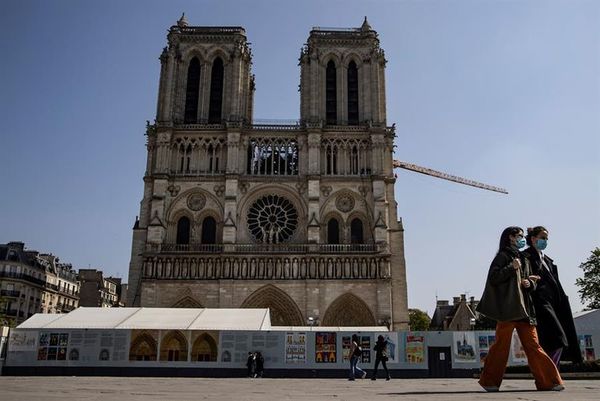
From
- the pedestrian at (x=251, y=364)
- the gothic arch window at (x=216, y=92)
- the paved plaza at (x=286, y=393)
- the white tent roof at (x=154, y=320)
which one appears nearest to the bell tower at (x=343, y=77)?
the gothic arch window at (x=216, y=92)

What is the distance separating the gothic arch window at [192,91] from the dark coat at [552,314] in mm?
36394

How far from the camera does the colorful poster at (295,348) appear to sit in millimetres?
21438

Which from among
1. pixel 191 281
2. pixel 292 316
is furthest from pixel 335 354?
pixel 191 281

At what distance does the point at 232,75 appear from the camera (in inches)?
1647

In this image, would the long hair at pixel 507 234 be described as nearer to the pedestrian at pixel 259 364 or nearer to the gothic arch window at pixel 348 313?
the pedestrian at pixel 259 364

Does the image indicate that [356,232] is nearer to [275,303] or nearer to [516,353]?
[275,303]

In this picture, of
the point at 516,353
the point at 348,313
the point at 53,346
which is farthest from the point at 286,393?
the point at 348,313

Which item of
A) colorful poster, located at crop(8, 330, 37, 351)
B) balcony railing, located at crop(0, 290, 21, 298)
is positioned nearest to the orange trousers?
colorful poster, located at crop(8, 330, 37, 351)

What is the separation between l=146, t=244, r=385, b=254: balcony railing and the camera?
122 ft

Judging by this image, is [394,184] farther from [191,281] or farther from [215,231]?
[191,281]

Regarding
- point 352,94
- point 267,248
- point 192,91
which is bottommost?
point 267,248

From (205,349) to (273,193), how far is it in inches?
723

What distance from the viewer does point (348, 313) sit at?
36.6 metres

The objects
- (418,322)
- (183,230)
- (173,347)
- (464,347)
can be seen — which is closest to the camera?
(464,347)
